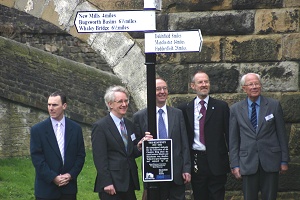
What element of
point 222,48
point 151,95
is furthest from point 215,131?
point 151,95

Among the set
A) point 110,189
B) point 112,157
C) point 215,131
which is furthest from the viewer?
point 215,131

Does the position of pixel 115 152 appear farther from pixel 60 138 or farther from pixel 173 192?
pixel 173 192

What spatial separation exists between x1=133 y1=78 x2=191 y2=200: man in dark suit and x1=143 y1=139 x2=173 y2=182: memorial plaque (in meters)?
0.66

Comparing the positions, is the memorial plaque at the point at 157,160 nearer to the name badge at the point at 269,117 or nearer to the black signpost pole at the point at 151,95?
the black signpost pole at the point at 151,95

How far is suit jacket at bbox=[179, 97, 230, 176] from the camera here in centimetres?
1062

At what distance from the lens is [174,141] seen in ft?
34.0

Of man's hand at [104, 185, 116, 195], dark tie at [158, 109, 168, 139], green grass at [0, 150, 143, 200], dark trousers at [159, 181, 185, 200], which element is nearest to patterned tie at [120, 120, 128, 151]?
dark tie at [158, 109, 168, 139]

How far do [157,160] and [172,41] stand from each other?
3.80 ft

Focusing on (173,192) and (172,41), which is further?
(173,192)

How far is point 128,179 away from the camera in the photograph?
1010cm

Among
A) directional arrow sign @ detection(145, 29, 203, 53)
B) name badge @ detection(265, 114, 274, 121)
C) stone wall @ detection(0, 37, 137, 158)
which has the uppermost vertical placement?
stone wall @ detection(0, 37, 137, 158)

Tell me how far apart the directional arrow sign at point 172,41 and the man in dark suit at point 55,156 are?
4.43 feet

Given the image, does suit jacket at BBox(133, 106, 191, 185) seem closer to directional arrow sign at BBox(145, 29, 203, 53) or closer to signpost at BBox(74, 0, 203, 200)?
signpost at BBox(74, 0, 203, 200)

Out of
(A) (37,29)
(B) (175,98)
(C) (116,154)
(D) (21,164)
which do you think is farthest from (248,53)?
(A) (37,29)
